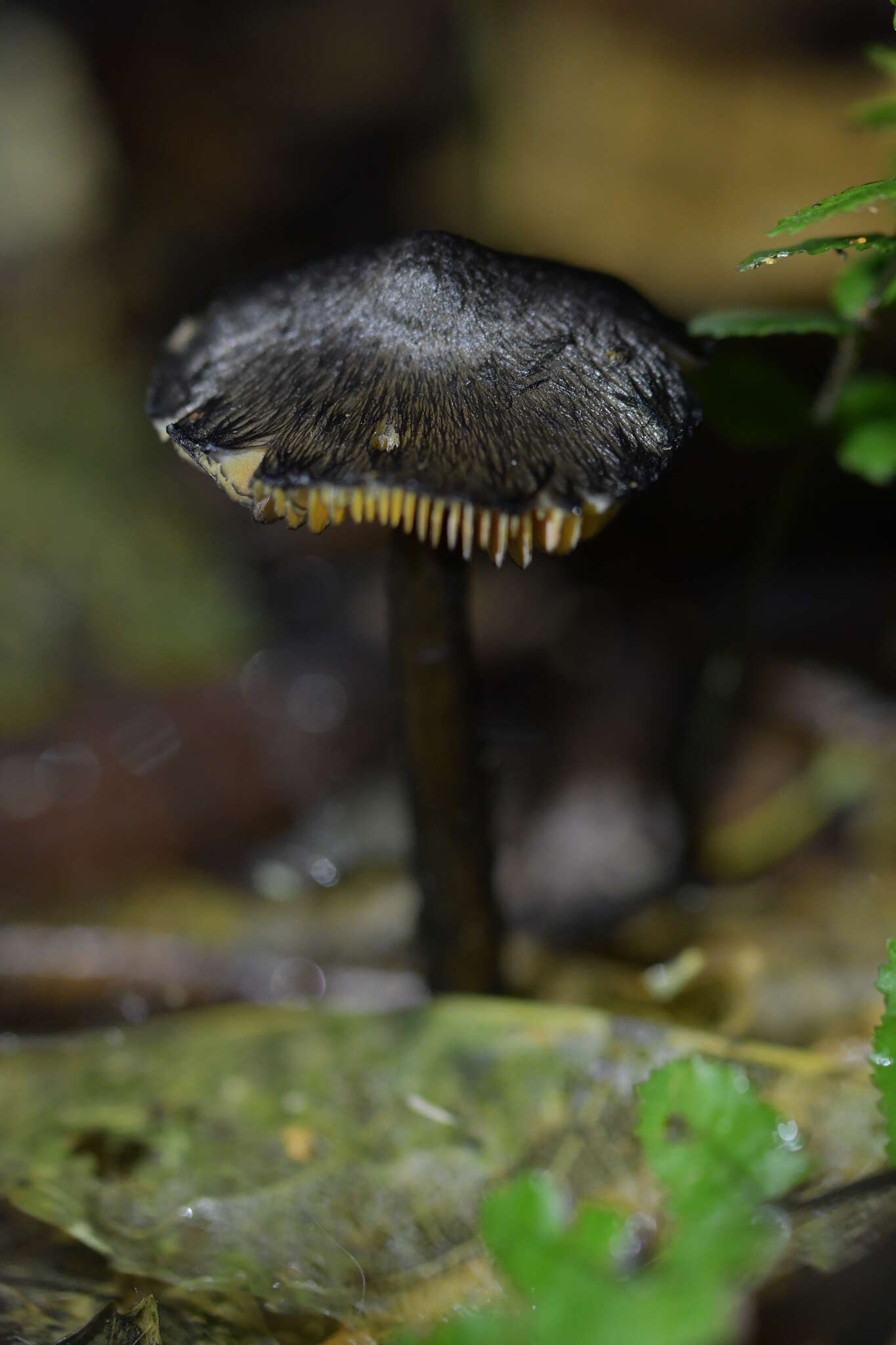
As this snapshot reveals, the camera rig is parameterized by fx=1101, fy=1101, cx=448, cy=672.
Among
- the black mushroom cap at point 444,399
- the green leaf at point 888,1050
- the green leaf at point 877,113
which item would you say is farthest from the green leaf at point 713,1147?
the green leaf at point 877,113

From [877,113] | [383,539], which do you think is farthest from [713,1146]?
[383,539]

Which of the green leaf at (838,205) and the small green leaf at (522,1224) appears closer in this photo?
the small green leaf at (522,1224)

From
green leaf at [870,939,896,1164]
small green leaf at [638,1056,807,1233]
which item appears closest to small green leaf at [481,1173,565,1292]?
small green leaf at [638,1056,807,1233]

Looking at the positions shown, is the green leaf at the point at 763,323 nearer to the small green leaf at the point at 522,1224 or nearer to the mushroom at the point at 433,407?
the mushroom at the point at 433,407

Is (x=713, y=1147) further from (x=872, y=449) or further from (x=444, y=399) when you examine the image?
(x=872, y=449)

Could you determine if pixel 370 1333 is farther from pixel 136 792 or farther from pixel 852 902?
pixel 136 792

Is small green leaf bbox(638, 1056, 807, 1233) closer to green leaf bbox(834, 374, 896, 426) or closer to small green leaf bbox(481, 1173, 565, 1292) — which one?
small green leaf bbox(481, 1173, 565, 1292)
